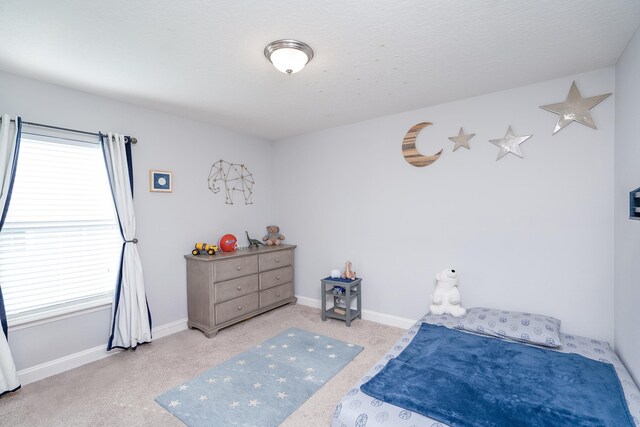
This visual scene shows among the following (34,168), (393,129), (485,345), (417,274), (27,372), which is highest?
(393,129)

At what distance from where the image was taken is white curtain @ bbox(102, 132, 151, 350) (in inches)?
111

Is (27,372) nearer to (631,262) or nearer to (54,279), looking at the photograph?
(54,279)

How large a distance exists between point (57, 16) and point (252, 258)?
2.64 m

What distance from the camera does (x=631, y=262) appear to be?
1917 mm

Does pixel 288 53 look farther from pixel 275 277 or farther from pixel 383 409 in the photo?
pixel 275 277

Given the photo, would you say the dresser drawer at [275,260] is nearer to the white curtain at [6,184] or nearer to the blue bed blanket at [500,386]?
the blue bed blanket at [500,386]

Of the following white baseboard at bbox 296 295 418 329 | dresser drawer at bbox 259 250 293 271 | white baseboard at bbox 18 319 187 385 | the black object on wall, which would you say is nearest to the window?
white baseboard at bbox 18 319 187 385

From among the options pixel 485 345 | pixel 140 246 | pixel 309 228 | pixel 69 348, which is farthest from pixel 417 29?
pixel 69 348

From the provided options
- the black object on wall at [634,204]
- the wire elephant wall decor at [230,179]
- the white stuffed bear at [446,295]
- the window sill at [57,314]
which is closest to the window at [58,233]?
the window sill at [57,314]

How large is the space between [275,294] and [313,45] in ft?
9.81

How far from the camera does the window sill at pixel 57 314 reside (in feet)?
7.70

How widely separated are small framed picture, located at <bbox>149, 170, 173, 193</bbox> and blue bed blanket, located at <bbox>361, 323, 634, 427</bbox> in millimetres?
2778

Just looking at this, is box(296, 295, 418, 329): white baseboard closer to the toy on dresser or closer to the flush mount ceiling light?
the toy on dresser

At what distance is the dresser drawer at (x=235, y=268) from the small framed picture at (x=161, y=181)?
99 cm
